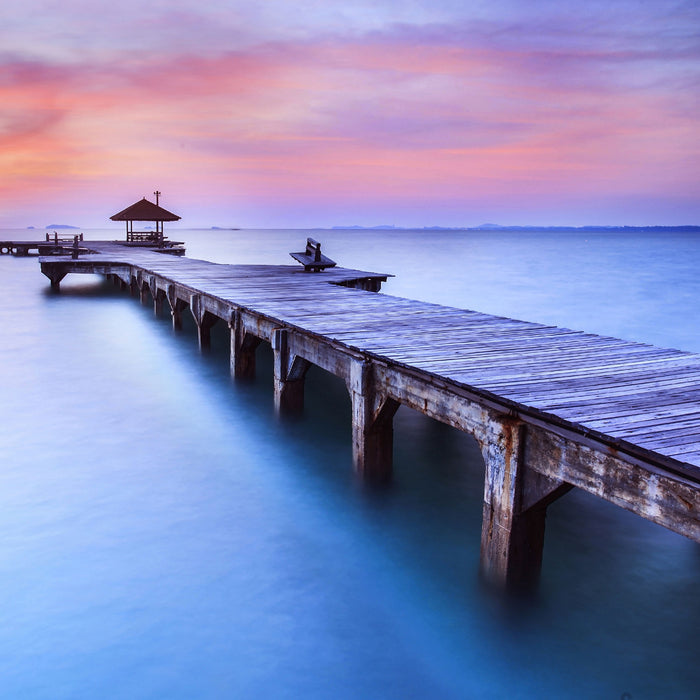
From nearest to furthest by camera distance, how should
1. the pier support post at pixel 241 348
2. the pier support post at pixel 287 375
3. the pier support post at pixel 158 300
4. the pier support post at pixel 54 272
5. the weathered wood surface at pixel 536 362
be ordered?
the weathered wood surface at pixel 536 362
the pier support post at pixel 287 375
the pier support post at pixel 241 348
the pier support post at pixel 158 300
the pier support post at pixel 54 272

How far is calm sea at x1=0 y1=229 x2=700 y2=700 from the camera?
4.80 m

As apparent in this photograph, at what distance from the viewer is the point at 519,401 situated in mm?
4906

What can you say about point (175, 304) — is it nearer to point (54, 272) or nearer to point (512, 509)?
point (54, 272)

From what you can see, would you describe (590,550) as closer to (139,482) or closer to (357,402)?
(357,402)

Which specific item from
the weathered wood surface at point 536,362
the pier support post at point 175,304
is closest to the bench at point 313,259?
the pier support post at point 175,304

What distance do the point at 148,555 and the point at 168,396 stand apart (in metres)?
6.09

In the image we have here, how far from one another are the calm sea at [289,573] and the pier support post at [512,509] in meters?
0.34

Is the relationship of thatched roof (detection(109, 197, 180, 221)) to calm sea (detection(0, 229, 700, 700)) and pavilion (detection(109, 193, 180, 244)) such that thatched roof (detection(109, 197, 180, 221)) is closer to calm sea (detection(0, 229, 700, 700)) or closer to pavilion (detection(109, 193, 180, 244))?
pavilion (detection(109, 193, 180, 244))

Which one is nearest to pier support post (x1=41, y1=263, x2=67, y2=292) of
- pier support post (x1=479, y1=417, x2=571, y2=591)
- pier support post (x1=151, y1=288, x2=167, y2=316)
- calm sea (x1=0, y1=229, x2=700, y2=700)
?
pier support post (x1=151, y1=288, x2=167, y2=316)

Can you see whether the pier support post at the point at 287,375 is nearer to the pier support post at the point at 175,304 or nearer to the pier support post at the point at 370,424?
the pier support post at the point at 370,424

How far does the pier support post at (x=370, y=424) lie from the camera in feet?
22.5

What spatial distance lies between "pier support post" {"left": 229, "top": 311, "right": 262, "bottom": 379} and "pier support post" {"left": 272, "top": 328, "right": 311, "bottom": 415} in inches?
→ 73.9

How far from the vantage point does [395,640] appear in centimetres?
513

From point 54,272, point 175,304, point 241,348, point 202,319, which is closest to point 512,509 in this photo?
point 241,348
